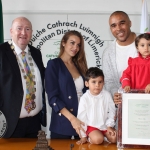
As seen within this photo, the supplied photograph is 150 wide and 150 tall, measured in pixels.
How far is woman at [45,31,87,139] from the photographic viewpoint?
8.34 ft

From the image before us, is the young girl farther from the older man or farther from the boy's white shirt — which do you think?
the older man

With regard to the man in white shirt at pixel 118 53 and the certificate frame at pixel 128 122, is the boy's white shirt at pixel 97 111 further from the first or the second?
the man in white shirt at pixel 118 53

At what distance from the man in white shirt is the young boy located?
0.34 metres

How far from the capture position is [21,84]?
2580 millimetres

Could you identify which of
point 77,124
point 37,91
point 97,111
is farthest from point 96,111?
point 37,91

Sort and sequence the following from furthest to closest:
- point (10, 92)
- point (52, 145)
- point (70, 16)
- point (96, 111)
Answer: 1. point (70, 16)
2. point (10, 92)
3. point (96, 111)
4. point (52, 145)

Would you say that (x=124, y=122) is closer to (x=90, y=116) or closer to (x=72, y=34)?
(x=90, y=116)

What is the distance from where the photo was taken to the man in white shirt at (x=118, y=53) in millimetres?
2739

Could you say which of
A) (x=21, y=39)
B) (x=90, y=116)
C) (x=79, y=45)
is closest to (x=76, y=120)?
(x=90, y=116)

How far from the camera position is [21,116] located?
2.62 metres

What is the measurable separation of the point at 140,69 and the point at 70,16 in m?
2.51

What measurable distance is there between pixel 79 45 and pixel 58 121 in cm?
69

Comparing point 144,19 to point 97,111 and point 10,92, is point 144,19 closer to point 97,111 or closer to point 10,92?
point 97,111

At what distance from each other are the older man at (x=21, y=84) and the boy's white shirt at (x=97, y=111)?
52 cm
